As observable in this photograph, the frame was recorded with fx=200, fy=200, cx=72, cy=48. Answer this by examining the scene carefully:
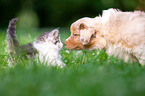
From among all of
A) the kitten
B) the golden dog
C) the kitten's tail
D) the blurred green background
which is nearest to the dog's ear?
the golden dog

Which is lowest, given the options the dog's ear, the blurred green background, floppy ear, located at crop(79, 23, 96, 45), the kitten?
the kitten

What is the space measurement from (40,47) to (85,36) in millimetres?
868

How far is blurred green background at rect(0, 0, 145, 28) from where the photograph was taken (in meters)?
12.3

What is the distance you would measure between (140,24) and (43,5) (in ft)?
35.0

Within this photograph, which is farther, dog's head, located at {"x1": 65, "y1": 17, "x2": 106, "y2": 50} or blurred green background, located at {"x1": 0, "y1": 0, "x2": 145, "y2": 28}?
blurred green background, located at {"x1": 0, "y1": 0, "x2": 145, "y2": 28}

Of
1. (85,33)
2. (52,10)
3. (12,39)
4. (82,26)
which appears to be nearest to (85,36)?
(85,33)

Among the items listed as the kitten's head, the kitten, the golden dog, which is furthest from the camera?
the kitten's head

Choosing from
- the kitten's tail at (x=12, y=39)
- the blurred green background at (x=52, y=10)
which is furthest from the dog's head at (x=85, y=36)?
the blurred green background at (x=52, y=10)

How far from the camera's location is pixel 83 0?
481 inches

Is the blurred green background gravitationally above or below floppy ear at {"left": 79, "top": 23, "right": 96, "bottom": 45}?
above

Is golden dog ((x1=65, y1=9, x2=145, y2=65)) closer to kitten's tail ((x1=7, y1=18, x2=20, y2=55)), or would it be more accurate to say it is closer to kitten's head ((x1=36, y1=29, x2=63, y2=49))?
kitten's head ((x1=36, y1=29, x2=63, y2=49))

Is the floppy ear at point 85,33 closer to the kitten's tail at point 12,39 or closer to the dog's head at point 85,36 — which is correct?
the dog's head at point 85,36

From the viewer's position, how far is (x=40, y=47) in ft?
12.0

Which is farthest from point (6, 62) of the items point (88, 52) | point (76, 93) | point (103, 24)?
point (76, 93)
